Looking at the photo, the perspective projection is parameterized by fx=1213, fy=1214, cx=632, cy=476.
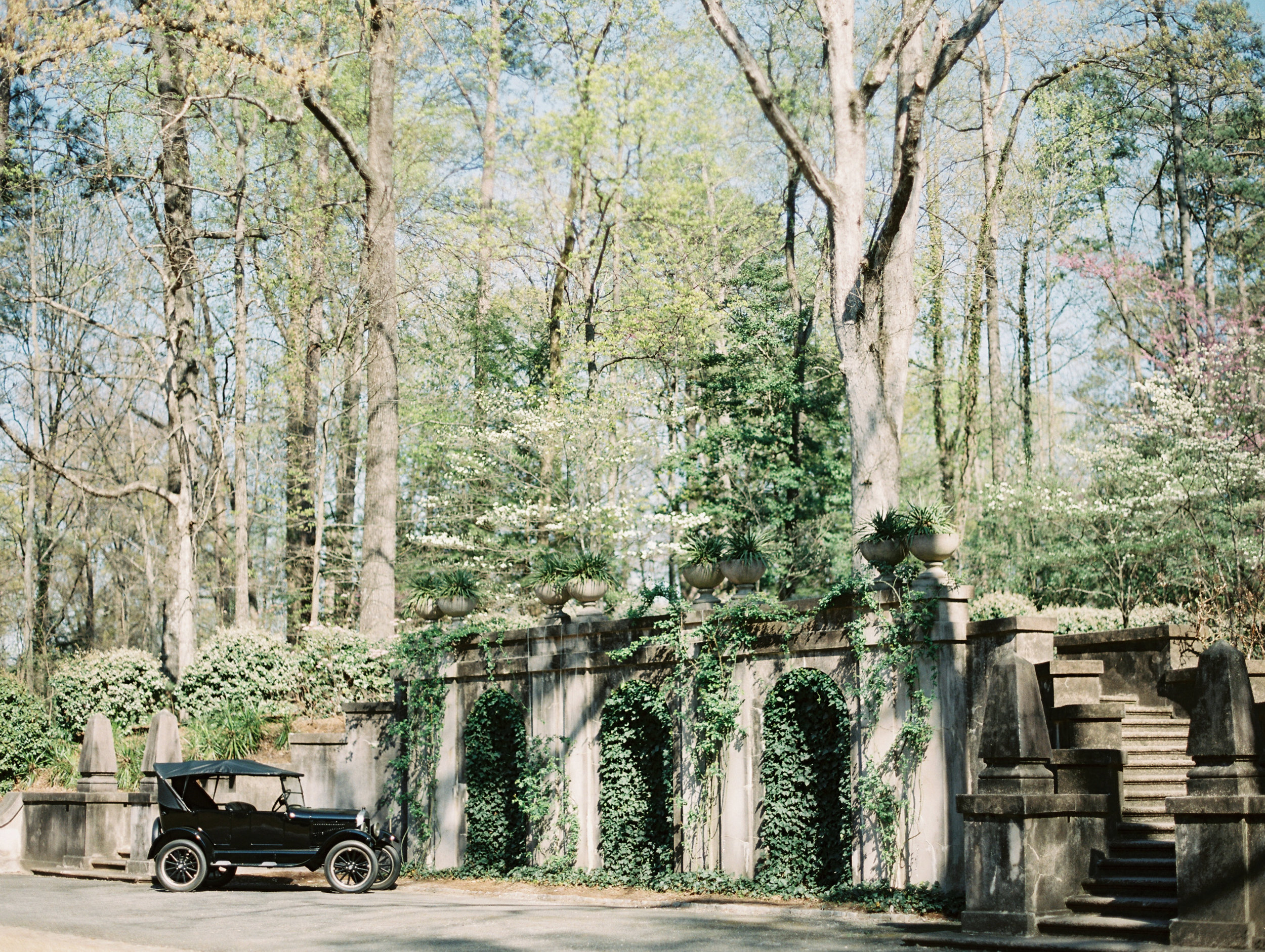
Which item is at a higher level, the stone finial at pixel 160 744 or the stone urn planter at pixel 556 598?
the stone urn planter at pixel 556 598

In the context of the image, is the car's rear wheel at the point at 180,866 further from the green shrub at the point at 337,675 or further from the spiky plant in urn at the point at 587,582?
the green shrub at the point at 337,675

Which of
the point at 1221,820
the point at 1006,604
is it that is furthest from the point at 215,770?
the point at 1221,820

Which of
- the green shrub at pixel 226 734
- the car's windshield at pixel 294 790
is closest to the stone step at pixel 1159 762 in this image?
the car's windshield at pixel 294 790

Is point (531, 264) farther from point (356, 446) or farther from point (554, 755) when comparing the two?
point (554, 755)

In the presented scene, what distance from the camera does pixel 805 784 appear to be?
1401 cm

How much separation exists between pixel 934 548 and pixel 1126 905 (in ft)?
13.6

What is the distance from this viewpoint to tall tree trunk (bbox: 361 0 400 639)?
23.3 m

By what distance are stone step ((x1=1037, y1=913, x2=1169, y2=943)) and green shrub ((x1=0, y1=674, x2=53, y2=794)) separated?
1823cm

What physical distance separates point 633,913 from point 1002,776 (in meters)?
4.44

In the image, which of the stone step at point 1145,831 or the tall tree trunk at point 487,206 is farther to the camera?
the tall tree trunk at point 487,206

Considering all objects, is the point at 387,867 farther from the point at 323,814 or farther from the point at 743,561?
the point at 743,561

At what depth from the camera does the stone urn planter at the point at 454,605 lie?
18672 mm

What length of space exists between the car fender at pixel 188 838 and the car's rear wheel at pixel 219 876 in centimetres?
60

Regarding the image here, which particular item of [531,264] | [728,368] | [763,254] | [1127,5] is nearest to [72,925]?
[728,368]
